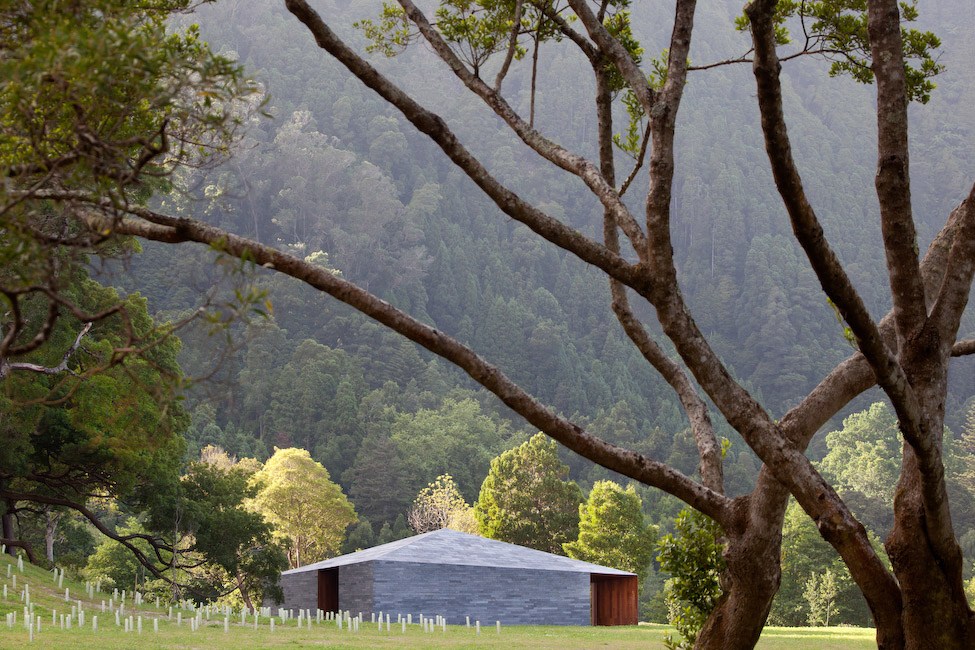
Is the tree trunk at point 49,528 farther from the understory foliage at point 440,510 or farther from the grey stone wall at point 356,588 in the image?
the understory foliage at point 440,510

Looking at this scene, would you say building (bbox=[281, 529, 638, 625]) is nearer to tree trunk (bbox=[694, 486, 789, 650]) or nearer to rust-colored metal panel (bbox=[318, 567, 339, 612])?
rust-colored metal panel (bbox=[318, 567, 339, 612])

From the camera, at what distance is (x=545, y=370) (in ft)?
263

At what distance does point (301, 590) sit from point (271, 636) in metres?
12.8

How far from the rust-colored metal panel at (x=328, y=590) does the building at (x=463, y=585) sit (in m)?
0.03

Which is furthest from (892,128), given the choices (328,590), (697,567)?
(328,590)

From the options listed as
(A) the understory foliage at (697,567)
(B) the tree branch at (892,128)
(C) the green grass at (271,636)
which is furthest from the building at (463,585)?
(B) the tree branch at (892,128)

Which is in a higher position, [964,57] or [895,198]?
[964,57]

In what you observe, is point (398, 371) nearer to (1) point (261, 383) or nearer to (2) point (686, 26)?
(1) point (261, 383)

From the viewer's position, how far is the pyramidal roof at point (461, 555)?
2878 cm

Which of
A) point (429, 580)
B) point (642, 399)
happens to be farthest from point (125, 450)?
point (642, 399)

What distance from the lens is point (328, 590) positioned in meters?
30.7

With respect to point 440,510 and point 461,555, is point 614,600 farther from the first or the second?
point 440,510

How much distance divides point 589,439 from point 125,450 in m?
17.5

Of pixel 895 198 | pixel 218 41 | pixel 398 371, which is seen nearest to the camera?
pixel 895 198
